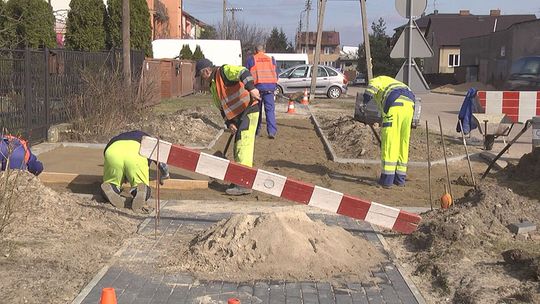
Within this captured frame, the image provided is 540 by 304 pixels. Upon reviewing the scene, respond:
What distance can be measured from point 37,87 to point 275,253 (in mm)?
9068

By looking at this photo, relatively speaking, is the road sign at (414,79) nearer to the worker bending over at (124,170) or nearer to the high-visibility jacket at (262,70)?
the high-visibility jacket at (262,70)

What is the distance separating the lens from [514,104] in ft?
47.2

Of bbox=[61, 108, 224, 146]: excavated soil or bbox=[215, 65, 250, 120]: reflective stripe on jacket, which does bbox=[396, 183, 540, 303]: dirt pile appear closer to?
bbox=[215, 65, 250, 120]: reflective stripe on jacket

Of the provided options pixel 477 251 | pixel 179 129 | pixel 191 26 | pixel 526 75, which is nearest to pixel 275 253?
pixel 477 251

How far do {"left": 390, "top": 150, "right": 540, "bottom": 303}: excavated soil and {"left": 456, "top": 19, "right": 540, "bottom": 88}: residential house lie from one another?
38659 millimetres

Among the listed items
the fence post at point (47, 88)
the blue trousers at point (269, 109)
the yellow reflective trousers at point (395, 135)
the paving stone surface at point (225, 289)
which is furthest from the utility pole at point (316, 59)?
the paving stone surface at point (225, 289)

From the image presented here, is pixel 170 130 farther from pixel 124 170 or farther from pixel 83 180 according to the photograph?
pixel 124 170

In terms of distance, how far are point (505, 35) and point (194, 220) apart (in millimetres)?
48122

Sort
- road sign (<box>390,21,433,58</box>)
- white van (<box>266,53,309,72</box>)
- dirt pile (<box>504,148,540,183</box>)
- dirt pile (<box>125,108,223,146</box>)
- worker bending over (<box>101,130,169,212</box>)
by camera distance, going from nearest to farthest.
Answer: worker bending over (<box>101,130,169,212</box>) < dirt pile (<box>504,148,540,183</box>) < road sign (<box>390,21,433,58</box>) < dirt pile (<box>125,108,223,146</box>) < white van (<box>266,53,309,72</box>)

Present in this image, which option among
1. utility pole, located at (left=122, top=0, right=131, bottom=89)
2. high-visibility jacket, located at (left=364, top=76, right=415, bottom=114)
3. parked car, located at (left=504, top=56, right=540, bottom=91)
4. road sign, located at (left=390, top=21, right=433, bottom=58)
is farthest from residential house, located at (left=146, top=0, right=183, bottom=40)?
high-visibility jacket, located at (left=364, top=76, right=415, bottom=114)

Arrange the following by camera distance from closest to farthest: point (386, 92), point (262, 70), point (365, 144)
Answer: point (386, 92) < point (365, 144) < point (262, 70)

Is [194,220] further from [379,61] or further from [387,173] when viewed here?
[379,61]

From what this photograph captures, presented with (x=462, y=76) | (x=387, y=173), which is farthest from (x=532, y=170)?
(x=462, y=76)

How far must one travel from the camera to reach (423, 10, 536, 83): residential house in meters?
80.3
